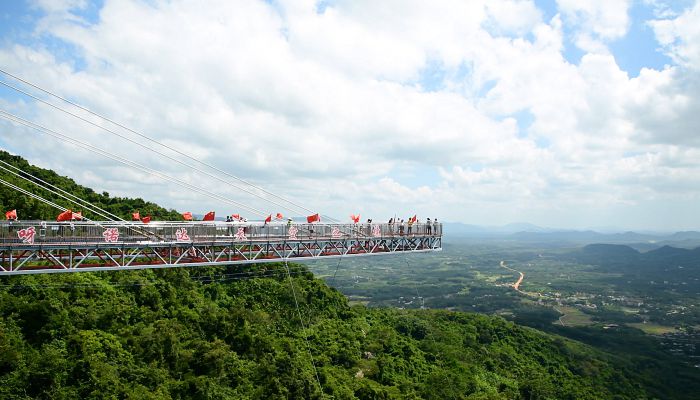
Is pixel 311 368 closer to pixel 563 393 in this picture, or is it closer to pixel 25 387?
pixel 25 387

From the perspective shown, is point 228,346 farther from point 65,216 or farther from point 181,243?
point 65,216

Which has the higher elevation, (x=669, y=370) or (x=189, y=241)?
(x=189, y=241)

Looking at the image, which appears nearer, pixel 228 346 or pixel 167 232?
pixel 167 232

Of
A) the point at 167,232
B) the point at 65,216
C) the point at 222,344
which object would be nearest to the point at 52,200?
the point at 222,344

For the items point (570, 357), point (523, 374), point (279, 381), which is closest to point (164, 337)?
point (279, 381)

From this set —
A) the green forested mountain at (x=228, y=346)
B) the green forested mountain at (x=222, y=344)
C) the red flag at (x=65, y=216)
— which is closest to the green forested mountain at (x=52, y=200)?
the green forested mountain at (x=222, y=344)

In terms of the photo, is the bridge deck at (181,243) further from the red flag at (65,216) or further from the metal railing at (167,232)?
the red flag at (65,216)
